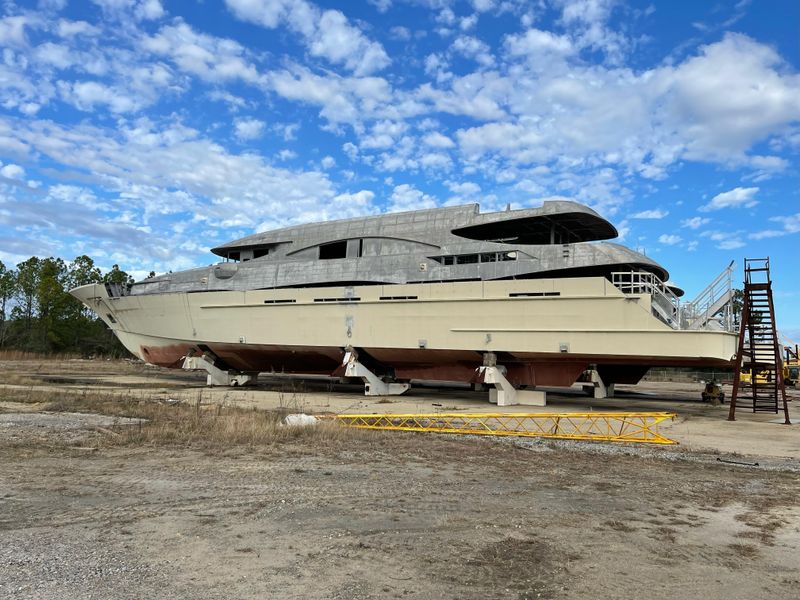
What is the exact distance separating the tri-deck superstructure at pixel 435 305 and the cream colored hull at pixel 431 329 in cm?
5

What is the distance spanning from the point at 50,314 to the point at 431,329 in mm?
52917

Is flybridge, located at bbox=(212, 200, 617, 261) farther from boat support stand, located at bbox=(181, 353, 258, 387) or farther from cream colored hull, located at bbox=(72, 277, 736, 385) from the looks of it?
boat support stand, located at bbox=(181, 353, 258, 387)

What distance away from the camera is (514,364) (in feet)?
65.6

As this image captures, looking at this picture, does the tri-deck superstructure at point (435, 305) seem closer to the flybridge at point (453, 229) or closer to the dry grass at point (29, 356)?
the flybridge at point (453, 229)

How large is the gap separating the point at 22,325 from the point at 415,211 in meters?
57.5

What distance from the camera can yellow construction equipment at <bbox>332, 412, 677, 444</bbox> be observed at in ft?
37.3

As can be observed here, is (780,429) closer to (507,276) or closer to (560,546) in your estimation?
(507,276)

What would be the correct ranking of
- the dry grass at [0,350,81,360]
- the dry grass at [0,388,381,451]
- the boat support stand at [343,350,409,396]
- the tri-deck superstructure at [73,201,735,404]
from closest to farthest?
the dry grass at [0,388,381,451] < the tri-deck superstructure at [73,201,735,404] < the boat support stand at [343,350,409,396] < the dry grass at [0,350,81,360]

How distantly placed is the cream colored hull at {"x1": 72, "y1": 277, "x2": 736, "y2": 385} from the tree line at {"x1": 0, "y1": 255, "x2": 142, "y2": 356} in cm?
3679

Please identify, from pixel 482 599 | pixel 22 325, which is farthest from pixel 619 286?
pixel 22 325

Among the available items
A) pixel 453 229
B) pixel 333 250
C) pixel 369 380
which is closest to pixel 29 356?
pixel 333 250

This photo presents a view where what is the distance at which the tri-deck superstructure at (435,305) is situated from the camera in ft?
57.5

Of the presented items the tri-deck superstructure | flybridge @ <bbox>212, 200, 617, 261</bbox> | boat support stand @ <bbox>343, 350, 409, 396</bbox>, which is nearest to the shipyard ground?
the tri-deck superstructure

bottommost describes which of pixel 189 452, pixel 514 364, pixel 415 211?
pixel 189 452
